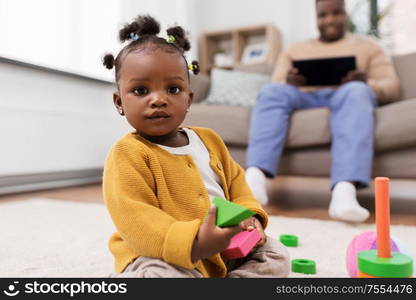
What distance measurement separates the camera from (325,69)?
1.56m

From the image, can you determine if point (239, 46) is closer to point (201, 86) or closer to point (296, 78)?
point (201, 86)

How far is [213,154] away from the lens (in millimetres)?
728

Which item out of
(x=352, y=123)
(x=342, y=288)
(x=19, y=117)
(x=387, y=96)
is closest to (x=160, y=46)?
(x=342, y=288)

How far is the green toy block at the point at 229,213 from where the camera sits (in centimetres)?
48

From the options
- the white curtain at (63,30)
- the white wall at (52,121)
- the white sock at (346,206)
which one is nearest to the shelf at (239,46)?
the white curtain at (63,30)

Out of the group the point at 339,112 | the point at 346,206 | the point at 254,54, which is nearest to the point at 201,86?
the point at 339,112

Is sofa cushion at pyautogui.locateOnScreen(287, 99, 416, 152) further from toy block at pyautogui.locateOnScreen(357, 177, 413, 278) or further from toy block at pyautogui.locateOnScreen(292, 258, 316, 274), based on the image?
toy block at pyautogui.locateOnScreen(357, 177, 413, 278)

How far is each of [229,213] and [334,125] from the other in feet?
3.46

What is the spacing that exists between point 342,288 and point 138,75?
41cm

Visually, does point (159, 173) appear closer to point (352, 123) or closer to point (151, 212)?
point (151, 212)

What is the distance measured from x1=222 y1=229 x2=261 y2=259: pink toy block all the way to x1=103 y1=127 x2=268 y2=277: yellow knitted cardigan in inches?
1.2

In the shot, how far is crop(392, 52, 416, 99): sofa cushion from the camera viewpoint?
71.3 inches

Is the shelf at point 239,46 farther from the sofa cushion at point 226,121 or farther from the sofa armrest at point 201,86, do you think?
the sofa cushion at point 226,121

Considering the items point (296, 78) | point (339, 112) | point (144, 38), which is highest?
point (144, 38)
